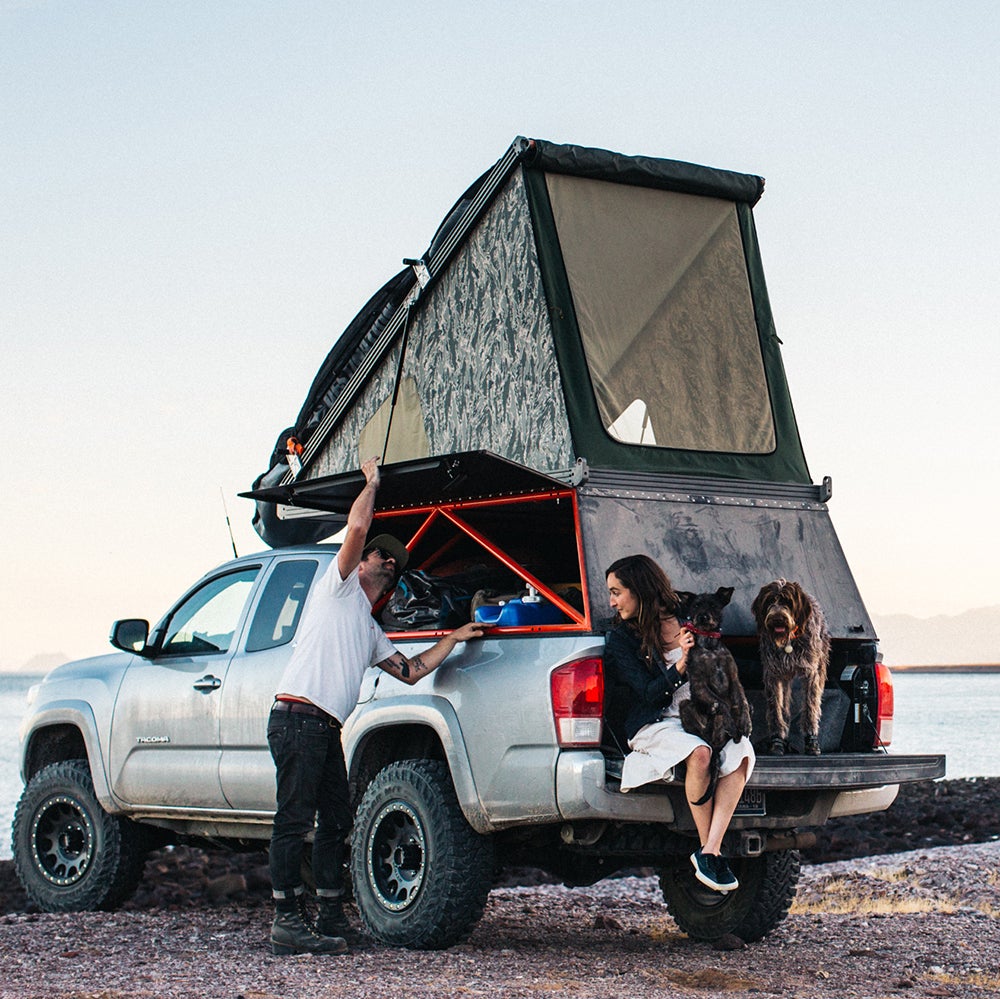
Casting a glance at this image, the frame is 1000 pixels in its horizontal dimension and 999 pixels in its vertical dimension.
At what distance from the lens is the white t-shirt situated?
7.20 metres

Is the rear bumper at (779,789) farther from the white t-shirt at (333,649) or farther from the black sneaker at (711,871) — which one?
the white t-shirt at (333,649)

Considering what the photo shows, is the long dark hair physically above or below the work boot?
above

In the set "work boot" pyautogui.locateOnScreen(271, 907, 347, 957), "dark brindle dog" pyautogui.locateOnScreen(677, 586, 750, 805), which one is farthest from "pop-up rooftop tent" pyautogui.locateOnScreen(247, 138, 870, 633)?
"work boot" pyautogui.locateOnScreen(271, 907, 347, 957)

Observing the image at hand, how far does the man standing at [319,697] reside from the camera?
7.16 m

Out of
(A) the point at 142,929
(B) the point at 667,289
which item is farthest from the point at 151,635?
(B) the point at 667,289

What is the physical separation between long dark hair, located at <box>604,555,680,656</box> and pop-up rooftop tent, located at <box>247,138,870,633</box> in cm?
18

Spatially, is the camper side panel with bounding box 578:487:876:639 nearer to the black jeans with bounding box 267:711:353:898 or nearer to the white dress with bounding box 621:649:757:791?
the white dress with bounding box 621:649:757:791

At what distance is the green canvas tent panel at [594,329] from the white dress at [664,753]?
53.1 inches

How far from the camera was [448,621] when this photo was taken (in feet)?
25.5

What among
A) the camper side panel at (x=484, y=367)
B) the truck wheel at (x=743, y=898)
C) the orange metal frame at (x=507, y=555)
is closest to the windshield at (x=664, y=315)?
the camper side panel at (x=484, y=367)

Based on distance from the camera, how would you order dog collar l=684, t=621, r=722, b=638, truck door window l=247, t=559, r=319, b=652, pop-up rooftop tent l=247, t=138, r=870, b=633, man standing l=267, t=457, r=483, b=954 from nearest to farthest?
dog collar l=684, t=621, r=722, b=638 → man standing l=267, t=457, r=483, b=954 → pop-up rooftop tent l=247, t=138, r=870, b=633 → truck door window l=247, t=559, r=319, b=652

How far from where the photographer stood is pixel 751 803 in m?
6.88

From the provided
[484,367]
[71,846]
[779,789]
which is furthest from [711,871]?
[71,846]

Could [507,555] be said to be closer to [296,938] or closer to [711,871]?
[711,871]
